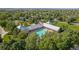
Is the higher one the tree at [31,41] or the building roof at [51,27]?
the building roof at [51,27]

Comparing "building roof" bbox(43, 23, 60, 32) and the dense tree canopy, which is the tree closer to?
the dense tree canopy

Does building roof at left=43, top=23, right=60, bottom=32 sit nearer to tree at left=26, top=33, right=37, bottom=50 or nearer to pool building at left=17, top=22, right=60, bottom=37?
pool building at left=17, top=22, right=60, bottom=37

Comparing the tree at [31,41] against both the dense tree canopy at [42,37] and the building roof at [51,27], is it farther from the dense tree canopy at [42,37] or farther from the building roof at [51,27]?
the building roof at [51,27]

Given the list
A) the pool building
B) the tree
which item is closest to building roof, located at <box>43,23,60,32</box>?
the pool building

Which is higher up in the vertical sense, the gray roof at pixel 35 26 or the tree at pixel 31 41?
the gray roof at pixel 35 26

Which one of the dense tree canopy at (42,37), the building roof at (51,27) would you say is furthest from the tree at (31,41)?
the building roof at (51,27)

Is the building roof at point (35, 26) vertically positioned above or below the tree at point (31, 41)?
above

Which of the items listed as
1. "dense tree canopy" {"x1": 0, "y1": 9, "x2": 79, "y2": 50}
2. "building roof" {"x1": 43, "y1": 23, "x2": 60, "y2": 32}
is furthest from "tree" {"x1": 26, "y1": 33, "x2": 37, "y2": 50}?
"building roof" {"x1": 43, "y1": 23, "x2": 60, "y2": 32}

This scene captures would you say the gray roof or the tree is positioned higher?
the gray roof

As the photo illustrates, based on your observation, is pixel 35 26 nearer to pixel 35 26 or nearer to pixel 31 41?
pixel 35 26

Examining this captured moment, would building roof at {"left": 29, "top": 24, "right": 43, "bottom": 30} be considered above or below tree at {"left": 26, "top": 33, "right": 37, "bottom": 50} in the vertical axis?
above

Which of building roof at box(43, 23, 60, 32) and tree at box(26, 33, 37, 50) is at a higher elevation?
building roof at box(43, 23, 60, 32)

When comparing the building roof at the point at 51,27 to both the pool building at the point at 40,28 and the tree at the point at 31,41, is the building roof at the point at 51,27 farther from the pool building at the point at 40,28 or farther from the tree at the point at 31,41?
the tree at the point at 31,41
